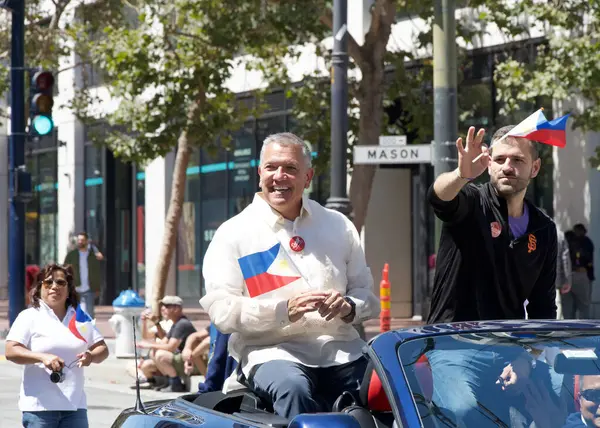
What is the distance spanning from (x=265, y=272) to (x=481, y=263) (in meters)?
0.96

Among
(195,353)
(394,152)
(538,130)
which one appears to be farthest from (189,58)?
(538,130)

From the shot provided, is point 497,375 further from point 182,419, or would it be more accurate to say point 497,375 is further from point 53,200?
point 53,200

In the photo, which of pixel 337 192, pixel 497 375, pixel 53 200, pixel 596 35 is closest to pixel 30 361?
pixel 497 375

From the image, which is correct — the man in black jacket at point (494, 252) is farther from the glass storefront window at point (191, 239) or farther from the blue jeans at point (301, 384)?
the glass storefront window at point (191, 239)

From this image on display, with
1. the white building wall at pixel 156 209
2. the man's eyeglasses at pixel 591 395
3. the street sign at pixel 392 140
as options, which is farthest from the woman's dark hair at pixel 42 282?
the white building wall at pixel 156 209

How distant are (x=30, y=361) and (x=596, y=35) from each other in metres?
11.0

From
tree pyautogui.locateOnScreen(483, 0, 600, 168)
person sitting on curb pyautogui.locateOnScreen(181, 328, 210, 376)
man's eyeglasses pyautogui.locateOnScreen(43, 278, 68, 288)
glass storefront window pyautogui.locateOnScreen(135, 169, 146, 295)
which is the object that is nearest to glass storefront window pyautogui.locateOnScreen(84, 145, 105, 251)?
glass storefront window pyautogui.locateOnScreen(135, 169, 146, 295)

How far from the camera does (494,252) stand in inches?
225

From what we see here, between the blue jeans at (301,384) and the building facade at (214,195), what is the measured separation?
15737 mm

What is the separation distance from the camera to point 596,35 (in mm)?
16891

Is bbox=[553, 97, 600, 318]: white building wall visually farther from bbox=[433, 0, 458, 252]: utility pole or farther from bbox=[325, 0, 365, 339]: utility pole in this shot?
bbox=[433, 0, 458, 252]: utility pole

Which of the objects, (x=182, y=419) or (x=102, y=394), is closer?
(x=182, y=419)

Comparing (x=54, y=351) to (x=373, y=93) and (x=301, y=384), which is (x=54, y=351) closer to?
(x=301, y=384)

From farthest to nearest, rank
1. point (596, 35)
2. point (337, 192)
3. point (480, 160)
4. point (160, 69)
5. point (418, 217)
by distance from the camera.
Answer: point (418, 217) → point (160, 69) → point (596, 35) → point (337, 192) → point (480, 160)
